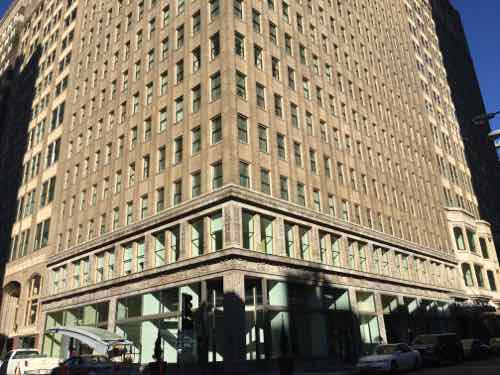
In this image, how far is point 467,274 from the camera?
56656 millimetres

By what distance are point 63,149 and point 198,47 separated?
2322 centimetres

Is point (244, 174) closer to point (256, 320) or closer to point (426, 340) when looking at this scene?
point (256, 320)

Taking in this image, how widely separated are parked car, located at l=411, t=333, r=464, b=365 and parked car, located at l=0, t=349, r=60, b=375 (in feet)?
71.4

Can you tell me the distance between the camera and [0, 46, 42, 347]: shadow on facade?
59.4 meters

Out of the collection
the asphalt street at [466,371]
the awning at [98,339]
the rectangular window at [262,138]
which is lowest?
the asphalt street at [466,371]

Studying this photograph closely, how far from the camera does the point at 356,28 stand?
5344 cm

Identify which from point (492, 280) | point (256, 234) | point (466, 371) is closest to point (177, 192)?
point (256, 234)

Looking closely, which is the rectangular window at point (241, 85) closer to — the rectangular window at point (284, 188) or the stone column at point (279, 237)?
the rectangular window at point (284, 188)

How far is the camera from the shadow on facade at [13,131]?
195 ft

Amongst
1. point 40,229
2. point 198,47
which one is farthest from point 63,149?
point 198,47

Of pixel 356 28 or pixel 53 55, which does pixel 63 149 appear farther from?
pixel 356 28

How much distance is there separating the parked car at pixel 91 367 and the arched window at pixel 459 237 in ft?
Answer: 159

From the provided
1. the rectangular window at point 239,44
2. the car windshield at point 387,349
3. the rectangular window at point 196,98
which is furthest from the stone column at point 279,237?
the rectangular window at point 239,44

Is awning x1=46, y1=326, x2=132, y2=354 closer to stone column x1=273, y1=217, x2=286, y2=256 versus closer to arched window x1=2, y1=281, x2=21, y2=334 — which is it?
stone column x1=273, y1=217, x2=286, y2=256
